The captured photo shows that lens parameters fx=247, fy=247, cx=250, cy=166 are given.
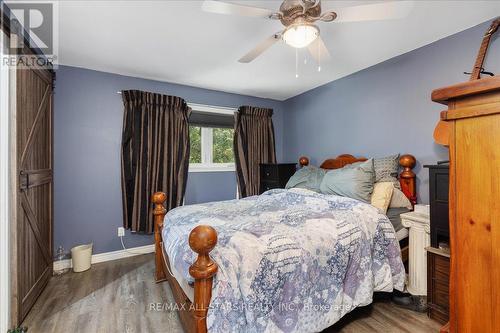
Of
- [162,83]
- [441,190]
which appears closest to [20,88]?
[162,83]

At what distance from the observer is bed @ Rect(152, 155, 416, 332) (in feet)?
4.34

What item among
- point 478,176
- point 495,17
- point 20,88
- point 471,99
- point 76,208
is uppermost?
point 495,17

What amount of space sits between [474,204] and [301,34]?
144cm

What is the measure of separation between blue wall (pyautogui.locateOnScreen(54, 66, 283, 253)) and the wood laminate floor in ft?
1.91

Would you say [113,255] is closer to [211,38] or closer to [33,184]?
[33,184]

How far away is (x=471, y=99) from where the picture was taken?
0.61 m

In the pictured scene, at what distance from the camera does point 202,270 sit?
1.26 meters

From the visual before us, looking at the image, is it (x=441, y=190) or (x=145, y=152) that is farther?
(x=145, y=152)

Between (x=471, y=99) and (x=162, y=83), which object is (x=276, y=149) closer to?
(x=162, y=83)

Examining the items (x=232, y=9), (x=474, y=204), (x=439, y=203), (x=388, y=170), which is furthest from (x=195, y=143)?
(x=474, y=204)

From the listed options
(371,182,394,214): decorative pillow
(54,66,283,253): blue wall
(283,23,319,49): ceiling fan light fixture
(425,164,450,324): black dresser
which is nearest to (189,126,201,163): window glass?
(54,66,283,253): blue wall

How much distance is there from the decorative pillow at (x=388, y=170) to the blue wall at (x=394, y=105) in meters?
0.18

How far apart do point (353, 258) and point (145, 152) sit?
109 inches

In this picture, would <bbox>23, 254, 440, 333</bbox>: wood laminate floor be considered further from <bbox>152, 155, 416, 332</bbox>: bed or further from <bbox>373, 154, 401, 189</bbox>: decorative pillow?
<bbox>373, 154, 401, 189</bbox>: decorative pillow
